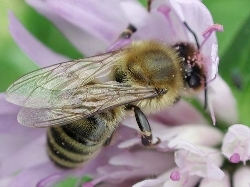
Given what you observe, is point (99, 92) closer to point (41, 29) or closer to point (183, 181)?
point (183, 181)

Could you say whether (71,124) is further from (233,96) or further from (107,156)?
(233,96)

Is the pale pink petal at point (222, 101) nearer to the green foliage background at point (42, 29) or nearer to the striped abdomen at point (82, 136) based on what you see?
the striped abdomen at point (82, 136)

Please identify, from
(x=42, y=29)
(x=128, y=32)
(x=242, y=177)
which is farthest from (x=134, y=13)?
(x=42, y=29)

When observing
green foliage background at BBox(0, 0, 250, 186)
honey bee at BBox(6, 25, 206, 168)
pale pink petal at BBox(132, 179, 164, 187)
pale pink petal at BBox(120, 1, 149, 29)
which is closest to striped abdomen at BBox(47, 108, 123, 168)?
honey bee at BBox(6, 25, 206, 168)

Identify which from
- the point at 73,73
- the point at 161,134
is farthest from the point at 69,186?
the point at 73,73

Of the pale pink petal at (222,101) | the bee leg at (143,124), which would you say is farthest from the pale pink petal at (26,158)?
the pale pink petal at (222,101)
